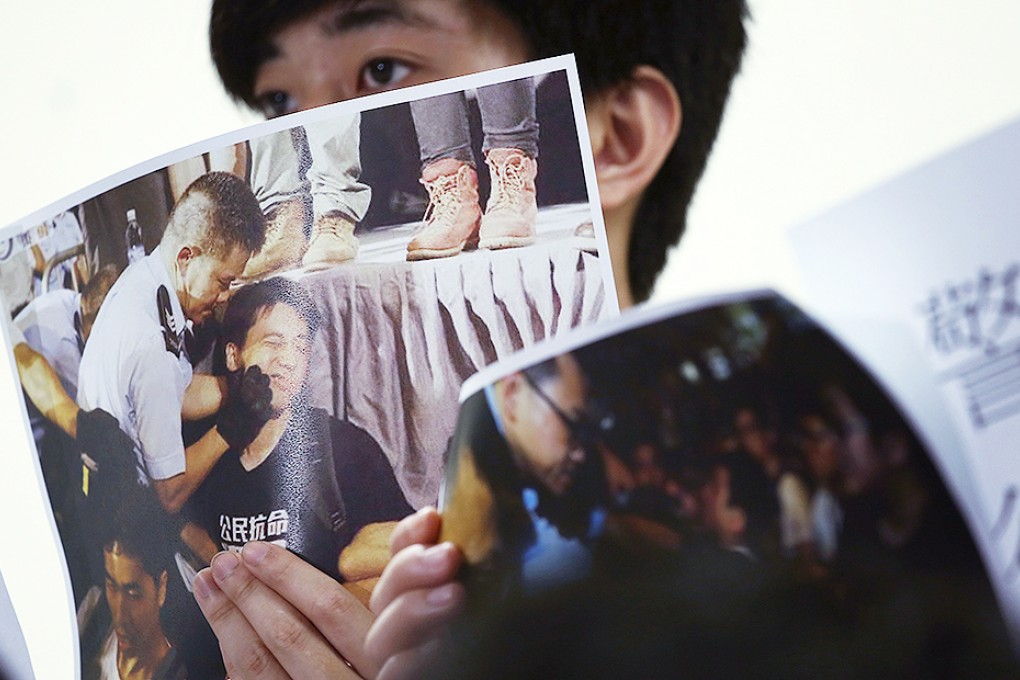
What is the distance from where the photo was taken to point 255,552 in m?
0.44

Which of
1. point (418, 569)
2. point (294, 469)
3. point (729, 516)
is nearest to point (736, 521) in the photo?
point (729, 516)

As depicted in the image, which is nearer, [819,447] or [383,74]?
[819,447]

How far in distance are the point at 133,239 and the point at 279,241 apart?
73mm

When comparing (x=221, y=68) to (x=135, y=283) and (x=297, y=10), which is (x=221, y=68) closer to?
(x=297, y=10)

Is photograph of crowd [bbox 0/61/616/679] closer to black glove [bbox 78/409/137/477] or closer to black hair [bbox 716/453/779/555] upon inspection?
black glove [bbox 78/409/137/477]

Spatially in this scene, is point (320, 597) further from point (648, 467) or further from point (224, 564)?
point (648, 467)

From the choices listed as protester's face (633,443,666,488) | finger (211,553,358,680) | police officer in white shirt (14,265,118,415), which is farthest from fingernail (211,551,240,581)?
protester's face (633,443,666,488)

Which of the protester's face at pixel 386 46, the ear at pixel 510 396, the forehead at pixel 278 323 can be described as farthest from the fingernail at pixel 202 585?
the protester's face at pixel 386 46

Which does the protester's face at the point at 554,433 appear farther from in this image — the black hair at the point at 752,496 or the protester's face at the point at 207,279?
the protester's face at the point at 207,279

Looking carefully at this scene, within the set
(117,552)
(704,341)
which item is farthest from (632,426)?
(117,552)

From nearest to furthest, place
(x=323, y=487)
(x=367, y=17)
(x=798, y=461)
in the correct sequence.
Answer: (x=798, y=461), (x=323, y=487), (x=367, y=17)

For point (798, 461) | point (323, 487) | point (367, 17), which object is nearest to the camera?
point (798, 461)

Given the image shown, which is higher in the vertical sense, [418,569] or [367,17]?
[367,17]

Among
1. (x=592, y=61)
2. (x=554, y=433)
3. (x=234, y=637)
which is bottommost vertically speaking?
(x=234, y=637)
